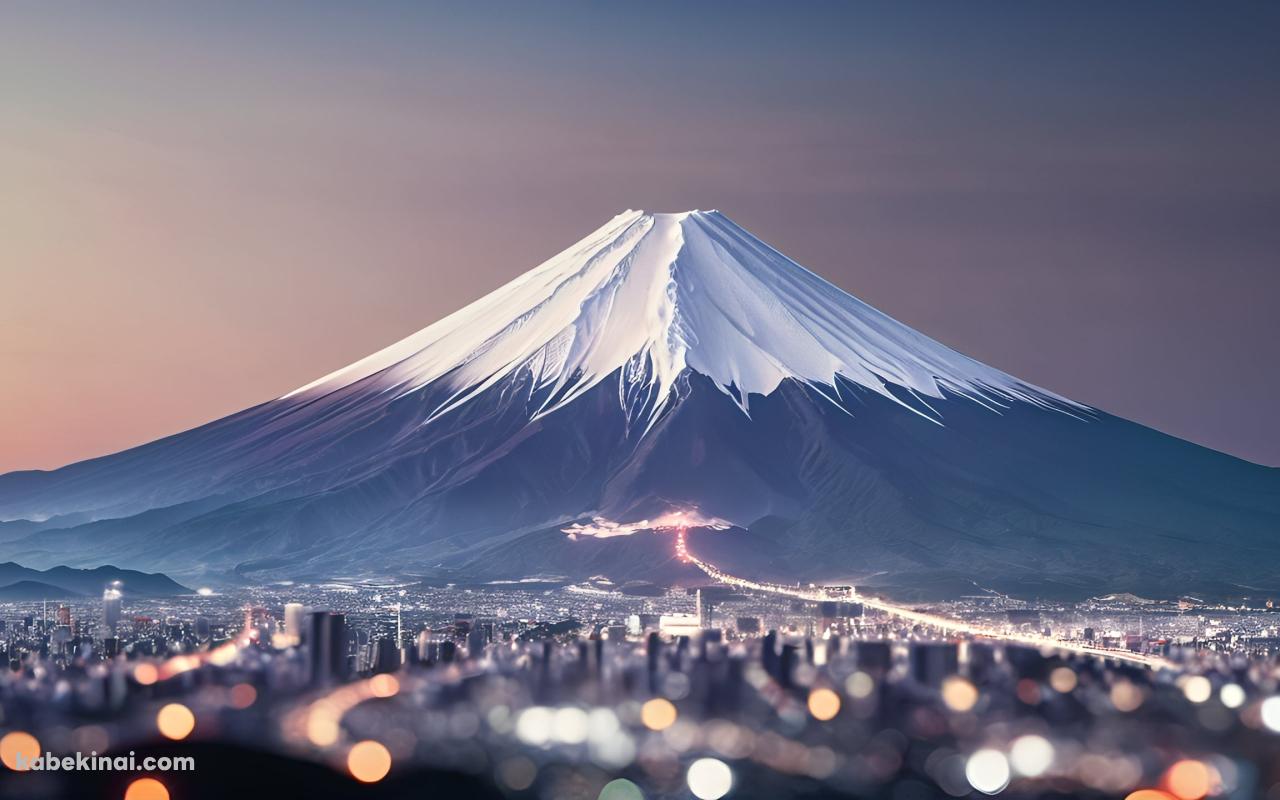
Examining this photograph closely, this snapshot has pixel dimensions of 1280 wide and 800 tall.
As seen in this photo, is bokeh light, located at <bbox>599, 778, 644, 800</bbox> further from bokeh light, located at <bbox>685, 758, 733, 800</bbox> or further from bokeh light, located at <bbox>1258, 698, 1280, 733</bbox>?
bokeh light, located at <bbox>1258, 698, 1280, 733</bbox>

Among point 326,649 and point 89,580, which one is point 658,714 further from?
point 89,580

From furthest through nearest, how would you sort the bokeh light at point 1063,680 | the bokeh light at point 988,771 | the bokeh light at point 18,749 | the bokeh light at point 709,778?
the bokeh light at point 1063,680
the bokeh light at point 988,771
the bokeh light at point 18,749
the bokeh light at point 709,778

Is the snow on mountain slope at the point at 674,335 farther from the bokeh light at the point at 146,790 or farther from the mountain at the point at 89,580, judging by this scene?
the bokeh light at the point at 146,790

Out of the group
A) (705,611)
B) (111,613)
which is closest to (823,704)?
(705,611)

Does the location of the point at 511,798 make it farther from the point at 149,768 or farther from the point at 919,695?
the point at 919,695

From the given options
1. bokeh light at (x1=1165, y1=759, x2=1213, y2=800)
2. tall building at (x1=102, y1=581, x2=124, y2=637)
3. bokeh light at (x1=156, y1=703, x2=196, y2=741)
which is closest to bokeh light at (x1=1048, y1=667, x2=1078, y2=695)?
bokeh light at (x1=1165, y1=759, x2=1213, y2=800)

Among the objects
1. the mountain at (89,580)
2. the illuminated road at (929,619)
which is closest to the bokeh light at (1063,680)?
the illuminated road at (929,619)
